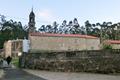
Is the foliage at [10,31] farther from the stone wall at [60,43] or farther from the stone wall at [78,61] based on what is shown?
the stone wall at [78,61]

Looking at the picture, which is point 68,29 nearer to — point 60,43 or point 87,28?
A: point 87,28

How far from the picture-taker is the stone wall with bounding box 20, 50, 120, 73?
29812mm

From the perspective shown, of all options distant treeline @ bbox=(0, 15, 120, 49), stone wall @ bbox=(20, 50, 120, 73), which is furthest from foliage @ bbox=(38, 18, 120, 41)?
stone wall @ bbox=(20, 50, 120, 73)

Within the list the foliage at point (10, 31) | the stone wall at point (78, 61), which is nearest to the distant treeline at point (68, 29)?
the foliage at point (10, 31)

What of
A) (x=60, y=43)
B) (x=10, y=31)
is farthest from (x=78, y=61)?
(x=10, y=31)

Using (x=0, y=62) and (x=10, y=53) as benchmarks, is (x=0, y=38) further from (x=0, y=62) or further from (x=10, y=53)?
(x=0, y=62)

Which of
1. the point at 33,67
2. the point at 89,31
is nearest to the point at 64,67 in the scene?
the point at 33,67

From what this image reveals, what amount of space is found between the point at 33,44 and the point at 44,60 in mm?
30028

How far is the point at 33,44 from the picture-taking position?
67.9 metres

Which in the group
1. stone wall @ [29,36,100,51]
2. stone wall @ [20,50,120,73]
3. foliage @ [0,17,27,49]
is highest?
foliage @ [0,17,27,49]

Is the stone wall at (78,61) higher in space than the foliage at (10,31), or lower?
lower

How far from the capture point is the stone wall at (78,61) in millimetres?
29812

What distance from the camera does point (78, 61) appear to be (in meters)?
33.4

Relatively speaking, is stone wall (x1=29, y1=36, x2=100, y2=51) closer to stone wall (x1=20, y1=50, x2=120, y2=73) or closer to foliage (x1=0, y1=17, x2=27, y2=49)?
stone wall (x1=20, y1=50, x2=120, y2=73)
